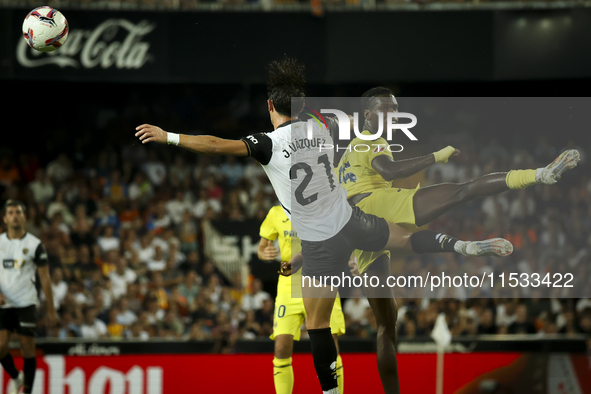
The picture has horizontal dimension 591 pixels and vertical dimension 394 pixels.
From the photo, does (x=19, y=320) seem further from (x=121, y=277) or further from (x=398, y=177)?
(x=398, y=177)

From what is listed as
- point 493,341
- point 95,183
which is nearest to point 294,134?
point 493,341

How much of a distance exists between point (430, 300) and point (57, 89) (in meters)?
9.32

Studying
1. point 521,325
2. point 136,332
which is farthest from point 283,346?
point 521,325

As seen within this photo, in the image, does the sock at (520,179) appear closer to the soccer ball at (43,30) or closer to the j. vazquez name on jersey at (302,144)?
the j. vazquez name on jersey at (302,144)

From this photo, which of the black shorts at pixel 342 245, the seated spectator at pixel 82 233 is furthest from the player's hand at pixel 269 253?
the seated spectator at pixel 82 233

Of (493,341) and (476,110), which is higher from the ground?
(476,110)

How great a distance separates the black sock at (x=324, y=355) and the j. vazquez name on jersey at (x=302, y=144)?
145 cm

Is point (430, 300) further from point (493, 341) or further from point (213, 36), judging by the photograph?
point (213, 36)

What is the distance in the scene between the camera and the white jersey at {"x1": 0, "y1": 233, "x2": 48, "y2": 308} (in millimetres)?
8383

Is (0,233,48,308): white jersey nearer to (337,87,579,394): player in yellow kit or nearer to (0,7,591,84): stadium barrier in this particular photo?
(337,87,579,394): player in yellow kit

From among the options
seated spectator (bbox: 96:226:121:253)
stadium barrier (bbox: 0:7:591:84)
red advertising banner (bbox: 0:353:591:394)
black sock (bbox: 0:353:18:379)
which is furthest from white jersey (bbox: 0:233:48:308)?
stadium barrier (bbox: 0:7:591:84)

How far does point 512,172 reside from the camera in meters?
A: 6.66

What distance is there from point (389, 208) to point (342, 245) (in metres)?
1.06

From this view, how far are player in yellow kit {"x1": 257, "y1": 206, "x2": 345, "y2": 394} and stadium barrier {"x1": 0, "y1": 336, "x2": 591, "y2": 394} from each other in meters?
1.83
